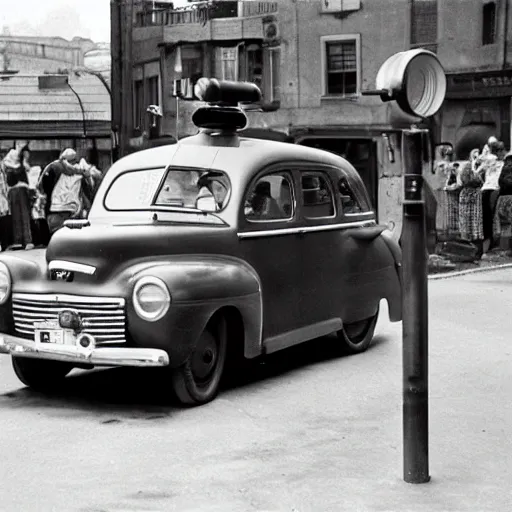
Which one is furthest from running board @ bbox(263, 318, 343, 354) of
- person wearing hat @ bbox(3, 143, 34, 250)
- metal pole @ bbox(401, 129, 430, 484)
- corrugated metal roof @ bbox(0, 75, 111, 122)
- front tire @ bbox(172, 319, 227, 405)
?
corrugated metal roof @ bbox(0, 75, 111, 122)

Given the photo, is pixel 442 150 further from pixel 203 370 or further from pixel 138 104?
pixel 203 370

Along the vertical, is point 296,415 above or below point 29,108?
below

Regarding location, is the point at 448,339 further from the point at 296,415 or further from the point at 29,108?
the point at 29,108

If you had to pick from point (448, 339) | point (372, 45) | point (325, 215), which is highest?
point (372, 45)

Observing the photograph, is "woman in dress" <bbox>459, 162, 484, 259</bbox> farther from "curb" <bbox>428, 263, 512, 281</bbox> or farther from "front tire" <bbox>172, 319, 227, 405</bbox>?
"front tire" <bbox>172, 319, 227, 405</bbox>

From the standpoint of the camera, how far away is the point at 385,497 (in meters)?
5.48

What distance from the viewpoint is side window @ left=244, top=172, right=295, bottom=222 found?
28.0 feet

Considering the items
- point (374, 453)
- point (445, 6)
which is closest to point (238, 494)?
point (374, 453)

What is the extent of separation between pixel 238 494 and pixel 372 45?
2302cm

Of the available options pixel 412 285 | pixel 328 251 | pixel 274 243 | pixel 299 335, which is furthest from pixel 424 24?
pixel 412 285

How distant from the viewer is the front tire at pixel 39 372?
829 centimetres

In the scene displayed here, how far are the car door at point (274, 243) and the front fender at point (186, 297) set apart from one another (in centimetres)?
41

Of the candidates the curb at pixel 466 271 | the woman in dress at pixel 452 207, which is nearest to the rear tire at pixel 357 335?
the curb at pixel 466 271

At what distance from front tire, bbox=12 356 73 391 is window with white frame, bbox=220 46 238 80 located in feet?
70.6
